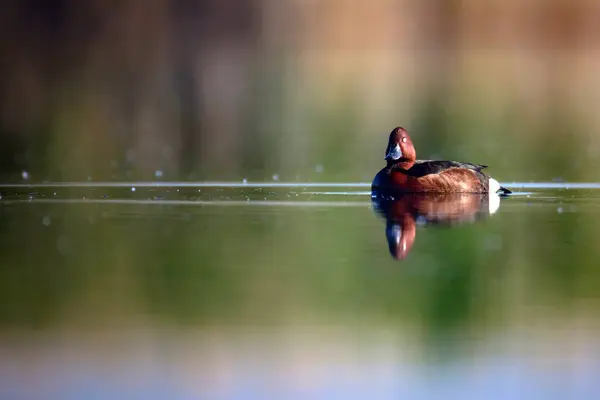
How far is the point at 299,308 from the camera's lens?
219 inches

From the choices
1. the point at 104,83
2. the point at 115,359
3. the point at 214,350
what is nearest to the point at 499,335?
the point at 214,350

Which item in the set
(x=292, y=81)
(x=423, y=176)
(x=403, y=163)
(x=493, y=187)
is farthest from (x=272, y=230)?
(x=292, y=81)

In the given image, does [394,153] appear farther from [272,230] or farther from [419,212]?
[272,230]

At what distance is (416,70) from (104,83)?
843cm

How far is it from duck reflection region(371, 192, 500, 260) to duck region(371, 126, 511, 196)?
0.13 meters

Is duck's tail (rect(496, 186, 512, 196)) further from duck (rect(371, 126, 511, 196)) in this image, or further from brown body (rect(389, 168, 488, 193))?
brown body (rect(389, 168, 488, 193))

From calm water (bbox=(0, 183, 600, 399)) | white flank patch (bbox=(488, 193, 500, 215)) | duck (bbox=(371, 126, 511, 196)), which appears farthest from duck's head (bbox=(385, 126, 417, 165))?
calm water (bbox=(0, 183, 600, 399))

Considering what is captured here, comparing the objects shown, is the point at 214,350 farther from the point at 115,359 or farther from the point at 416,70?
the point at 416,70

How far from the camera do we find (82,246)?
828cm

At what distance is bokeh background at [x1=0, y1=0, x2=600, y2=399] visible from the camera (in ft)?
14.8

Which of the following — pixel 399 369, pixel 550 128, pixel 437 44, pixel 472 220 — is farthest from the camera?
pixel 437 44

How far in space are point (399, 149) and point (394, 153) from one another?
12 cm

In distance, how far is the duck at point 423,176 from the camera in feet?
48.0

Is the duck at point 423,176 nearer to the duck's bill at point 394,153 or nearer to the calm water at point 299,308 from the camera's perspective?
the duck's bill at point 394,153
